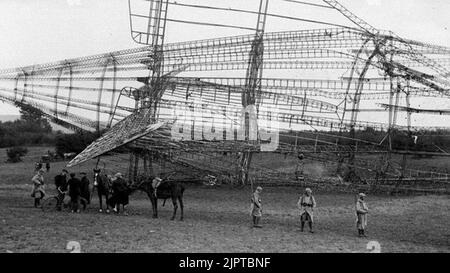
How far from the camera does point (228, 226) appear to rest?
14984 mm

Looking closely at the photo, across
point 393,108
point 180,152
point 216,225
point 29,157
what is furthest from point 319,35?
point 29,157

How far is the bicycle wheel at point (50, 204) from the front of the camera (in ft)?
56.5

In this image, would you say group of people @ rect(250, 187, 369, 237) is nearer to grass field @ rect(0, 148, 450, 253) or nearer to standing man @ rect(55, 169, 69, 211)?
grass field @ rect(0, 148, 450, 253)

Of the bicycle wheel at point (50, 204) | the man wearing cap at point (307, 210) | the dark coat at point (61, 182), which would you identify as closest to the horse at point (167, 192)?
the dark coat at point (61, 182)

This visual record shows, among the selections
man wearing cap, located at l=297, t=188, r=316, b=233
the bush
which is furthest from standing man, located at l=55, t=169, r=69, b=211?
the bush

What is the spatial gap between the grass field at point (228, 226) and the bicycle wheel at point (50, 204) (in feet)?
1.60

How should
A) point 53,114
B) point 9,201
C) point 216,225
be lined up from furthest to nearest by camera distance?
point 53,114, point 9,201, point 216,225

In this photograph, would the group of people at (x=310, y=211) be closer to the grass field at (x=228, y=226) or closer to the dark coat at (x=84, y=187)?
the grass field at (x=228, y=226)

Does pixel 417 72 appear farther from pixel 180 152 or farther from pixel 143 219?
pixel 143 219

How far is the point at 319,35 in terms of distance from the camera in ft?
63.1

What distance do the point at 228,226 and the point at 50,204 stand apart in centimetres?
719

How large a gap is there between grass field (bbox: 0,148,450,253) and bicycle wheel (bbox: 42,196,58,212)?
1.60ft

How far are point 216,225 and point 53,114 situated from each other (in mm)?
12683

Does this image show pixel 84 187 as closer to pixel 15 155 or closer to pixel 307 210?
pixel 307 210
